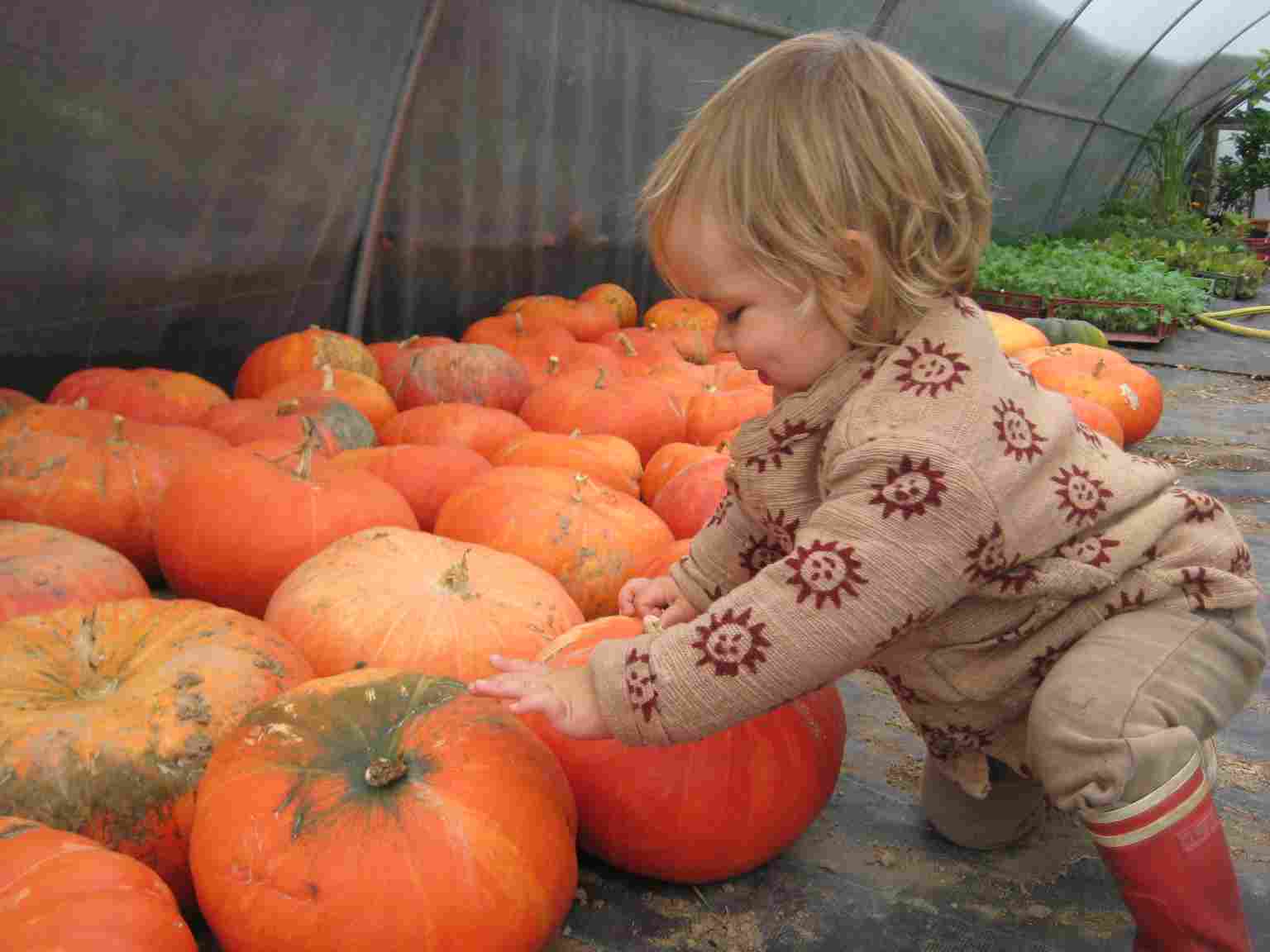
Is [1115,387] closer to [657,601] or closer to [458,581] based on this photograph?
[657,601]

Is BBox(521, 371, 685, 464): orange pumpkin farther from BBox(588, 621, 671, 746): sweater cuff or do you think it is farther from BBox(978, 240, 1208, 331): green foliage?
BBox(978, 240, 1208, 331): green foliage

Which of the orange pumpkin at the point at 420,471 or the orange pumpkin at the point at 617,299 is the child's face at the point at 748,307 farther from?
the orange pumpkin at the point at 617,299

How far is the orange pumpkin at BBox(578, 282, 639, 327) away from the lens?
257 inches

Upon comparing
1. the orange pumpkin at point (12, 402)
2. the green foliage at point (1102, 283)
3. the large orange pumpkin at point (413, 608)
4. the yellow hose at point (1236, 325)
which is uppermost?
the large orange pumpkin at point (413, 608)

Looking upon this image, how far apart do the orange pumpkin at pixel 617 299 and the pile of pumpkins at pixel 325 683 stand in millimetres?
2684

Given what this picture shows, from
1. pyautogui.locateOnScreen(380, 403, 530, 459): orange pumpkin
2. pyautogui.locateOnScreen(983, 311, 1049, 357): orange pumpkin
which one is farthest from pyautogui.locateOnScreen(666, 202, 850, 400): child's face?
pyautogui.locateOnScreen(983, 311, 1049, 357): orange pumpkin

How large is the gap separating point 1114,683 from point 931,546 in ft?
1.28

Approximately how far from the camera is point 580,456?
3553 millimetres

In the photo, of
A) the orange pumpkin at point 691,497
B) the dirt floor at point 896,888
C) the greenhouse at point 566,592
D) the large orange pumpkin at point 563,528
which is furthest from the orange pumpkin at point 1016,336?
the dirt floor at point 896,888

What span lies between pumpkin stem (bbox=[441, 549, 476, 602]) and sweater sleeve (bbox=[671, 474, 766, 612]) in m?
0.49

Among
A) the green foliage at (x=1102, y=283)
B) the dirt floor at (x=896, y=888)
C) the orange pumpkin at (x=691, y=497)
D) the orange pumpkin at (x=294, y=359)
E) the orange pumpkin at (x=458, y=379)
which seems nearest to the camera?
the dirt floor at (x=896, y=888)

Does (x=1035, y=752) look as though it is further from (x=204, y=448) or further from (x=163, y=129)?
(x=163, y=129)

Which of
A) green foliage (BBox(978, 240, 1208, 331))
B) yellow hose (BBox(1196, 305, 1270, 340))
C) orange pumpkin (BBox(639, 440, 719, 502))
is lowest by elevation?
→ yellow hose (BBox(1196, 305, 1270, 340))

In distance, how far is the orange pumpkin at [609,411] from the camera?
13.6 feet
